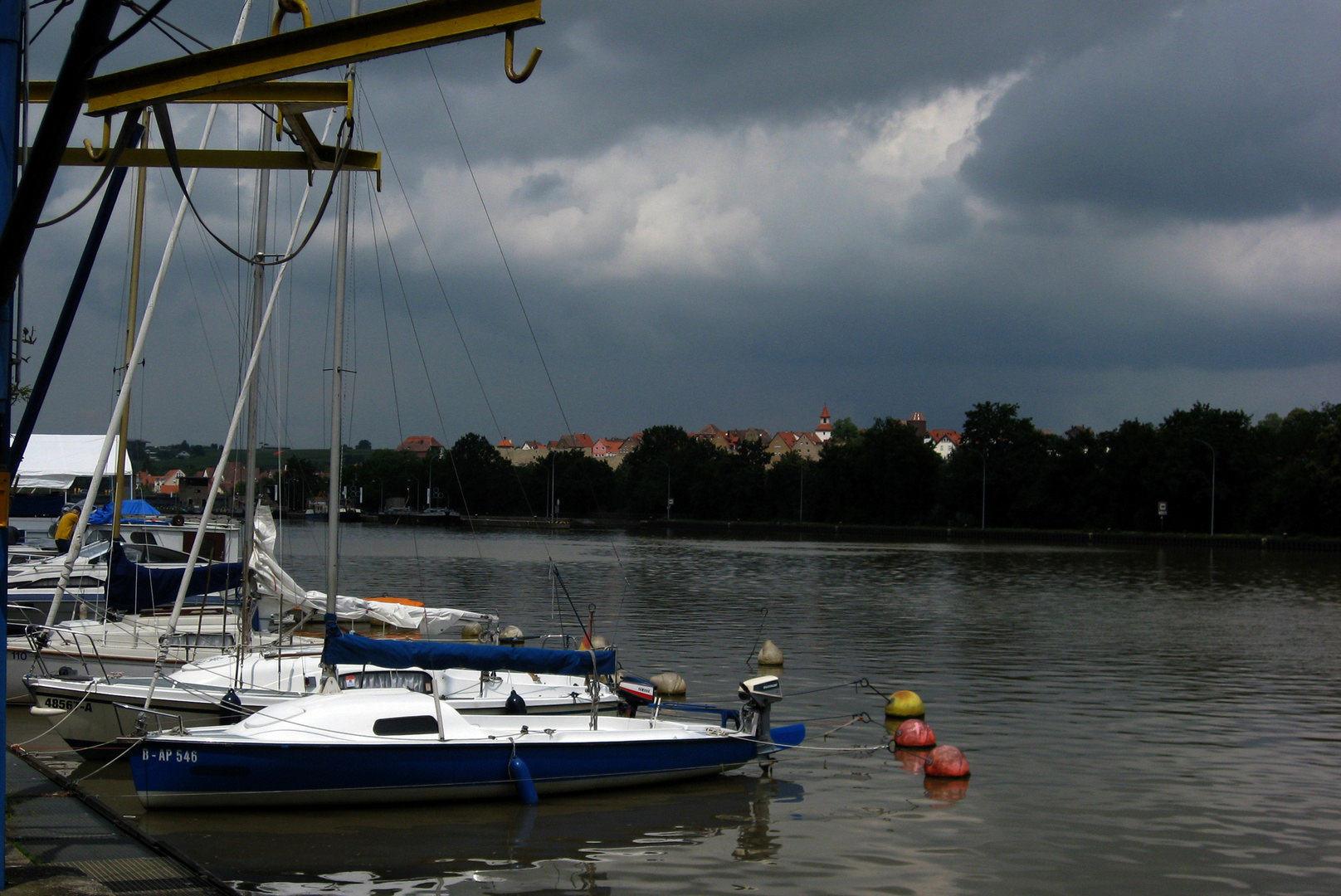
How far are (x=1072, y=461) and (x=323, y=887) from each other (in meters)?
134

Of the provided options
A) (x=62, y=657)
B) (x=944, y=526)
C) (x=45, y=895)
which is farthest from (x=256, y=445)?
(x=944, y=526)

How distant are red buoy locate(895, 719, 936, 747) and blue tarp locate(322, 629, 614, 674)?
5.75 metres

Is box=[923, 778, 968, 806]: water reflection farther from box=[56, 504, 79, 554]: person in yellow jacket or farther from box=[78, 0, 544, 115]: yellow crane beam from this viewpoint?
box=[56, 504, 79, 554]: person in yellow jacket

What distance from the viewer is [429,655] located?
1769 cm

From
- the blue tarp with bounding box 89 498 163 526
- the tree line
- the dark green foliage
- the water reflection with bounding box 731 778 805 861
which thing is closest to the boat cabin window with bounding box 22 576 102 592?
the blue tarp with bounding box 89 498 163 526

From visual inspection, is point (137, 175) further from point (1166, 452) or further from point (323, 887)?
point (1166, 452)

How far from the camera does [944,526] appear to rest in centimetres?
15025

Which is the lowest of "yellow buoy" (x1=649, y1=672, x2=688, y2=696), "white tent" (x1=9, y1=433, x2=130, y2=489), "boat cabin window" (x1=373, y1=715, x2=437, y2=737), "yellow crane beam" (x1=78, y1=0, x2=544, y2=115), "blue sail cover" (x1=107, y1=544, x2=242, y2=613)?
"yellow buoy" (x1=649, y1=672, x2=688, y2=696)

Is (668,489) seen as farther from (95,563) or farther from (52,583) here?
(52,583)

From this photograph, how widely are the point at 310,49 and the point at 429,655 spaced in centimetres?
1172

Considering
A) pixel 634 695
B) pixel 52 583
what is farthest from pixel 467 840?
pixel 52 583

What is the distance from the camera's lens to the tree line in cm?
11250

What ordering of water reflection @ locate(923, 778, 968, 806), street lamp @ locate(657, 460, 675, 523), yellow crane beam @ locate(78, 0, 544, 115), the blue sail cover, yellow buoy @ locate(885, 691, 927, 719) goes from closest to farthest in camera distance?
1. yellow crane beam @ locate(78, 0, 544, 115)
2. water reflection @ locate(923, 778, 968, 806)
3. yellow buoy @ locate(885, 691, 927, 719)
4. the blue sail cover
5. street lamp @ locate(657, 460, 675, 523)

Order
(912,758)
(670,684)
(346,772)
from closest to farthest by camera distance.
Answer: (346,772)
(912,758)
(670,684)
